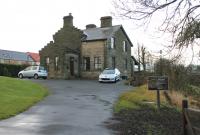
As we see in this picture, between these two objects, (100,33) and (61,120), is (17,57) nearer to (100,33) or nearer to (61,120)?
(100,33)

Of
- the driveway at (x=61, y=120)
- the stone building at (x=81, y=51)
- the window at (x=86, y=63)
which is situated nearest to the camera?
the driveway at (x=61, y=120)

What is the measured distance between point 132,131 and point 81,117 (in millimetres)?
3538

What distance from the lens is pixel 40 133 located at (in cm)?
1323

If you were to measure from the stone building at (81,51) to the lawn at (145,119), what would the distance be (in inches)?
1173

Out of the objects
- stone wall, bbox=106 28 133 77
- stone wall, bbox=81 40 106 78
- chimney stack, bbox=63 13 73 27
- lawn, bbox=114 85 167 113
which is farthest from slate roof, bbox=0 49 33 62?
lawn, bbox=114 85 167 113

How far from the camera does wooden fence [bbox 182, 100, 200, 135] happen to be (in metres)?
9.13

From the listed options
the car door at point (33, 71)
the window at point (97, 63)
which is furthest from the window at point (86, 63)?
the car door at point (33, 71)

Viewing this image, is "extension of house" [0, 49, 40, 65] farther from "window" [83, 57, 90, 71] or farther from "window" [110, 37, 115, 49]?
"window" [110, 37, 115, 49]

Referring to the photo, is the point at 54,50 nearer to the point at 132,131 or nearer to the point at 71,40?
the point at 71,40

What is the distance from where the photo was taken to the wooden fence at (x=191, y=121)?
9.13 metres

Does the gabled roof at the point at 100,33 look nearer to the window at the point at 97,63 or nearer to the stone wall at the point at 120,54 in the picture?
the stone wall at the point at 120,54

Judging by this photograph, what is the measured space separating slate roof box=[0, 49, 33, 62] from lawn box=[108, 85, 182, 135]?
108 m

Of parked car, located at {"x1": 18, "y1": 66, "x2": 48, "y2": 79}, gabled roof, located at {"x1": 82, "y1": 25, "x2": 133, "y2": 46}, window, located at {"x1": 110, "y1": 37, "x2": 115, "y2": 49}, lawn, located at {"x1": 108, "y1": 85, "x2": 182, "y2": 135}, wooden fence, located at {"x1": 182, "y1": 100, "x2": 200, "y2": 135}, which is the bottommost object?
lawn, located at {"x1": 108, "y1": 85, "x2": 182, "y2": 135}

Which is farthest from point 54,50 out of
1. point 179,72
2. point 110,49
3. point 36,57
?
point 36,57
